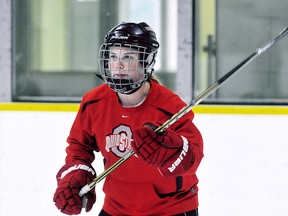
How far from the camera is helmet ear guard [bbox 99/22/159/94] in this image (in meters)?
1.75

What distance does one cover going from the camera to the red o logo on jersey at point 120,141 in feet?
5.95

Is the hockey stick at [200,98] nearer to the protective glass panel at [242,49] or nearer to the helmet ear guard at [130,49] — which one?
the helmet ear guard at [130,49]

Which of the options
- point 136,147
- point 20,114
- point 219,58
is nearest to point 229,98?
point 219,58

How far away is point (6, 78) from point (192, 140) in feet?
6.46

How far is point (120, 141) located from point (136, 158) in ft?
0.20

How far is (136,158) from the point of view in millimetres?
1818

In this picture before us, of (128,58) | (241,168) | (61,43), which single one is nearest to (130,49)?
(128,58)

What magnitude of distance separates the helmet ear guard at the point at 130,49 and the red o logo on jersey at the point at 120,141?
4.0 inches

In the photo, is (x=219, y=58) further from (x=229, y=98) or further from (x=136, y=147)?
(x=136, y=147)

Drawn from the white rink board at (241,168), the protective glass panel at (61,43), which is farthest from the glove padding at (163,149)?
the protective glass panel at (61,43)

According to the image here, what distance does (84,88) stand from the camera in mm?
3568

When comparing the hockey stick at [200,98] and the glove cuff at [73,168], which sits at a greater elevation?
the hockey stick at [200,98]

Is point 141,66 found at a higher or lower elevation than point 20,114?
higher

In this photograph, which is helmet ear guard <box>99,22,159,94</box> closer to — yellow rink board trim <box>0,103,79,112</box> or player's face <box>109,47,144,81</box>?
player's face <box>109,47,144,81</box>
